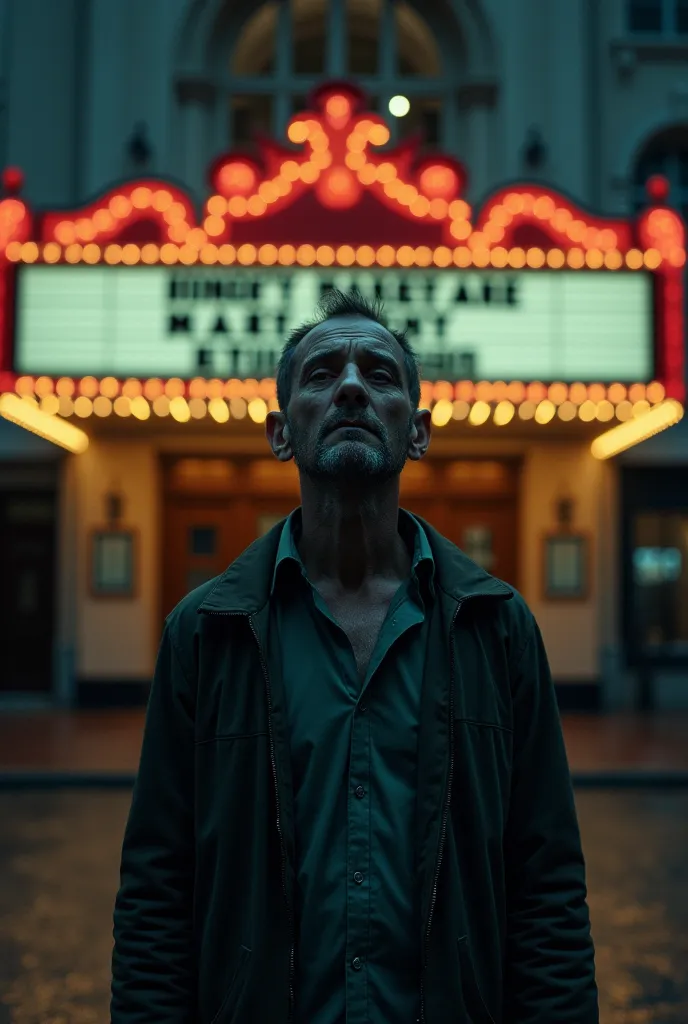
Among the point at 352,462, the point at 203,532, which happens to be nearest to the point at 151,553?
the point at 203,532

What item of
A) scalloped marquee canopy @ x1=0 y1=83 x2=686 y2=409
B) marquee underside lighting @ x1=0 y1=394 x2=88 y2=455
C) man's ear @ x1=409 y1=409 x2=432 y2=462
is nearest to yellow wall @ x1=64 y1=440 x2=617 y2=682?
marquee underside lighting @ x1=0 y1=394 x2=88 y2=455

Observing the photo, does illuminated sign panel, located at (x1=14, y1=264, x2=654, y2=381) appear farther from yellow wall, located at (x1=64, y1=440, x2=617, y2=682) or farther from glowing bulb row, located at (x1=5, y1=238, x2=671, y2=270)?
yellow wall, located at (x1=64, y1=440, x2=617, y2=682)

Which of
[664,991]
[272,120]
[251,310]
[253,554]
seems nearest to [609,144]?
[272,120]

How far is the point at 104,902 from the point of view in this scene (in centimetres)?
585

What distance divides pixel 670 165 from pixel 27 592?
1072 cm

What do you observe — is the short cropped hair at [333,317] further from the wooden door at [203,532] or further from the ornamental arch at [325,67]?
the ornamental arch at [325,67]

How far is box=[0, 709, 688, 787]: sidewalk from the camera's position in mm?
9141

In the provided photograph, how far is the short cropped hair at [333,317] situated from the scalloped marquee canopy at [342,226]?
8275mm

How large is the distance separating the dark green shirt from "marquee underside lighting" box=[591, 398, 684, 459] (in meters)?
9.49

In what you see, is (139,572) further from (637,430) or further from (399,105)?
(399,105)

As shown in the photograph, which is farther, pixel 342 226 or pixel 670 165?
pixel 670 165

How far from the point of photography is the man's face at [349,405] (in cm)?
215

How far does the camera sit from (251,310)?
10680mm

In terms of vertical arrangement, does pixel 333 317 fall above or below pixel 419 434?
above
